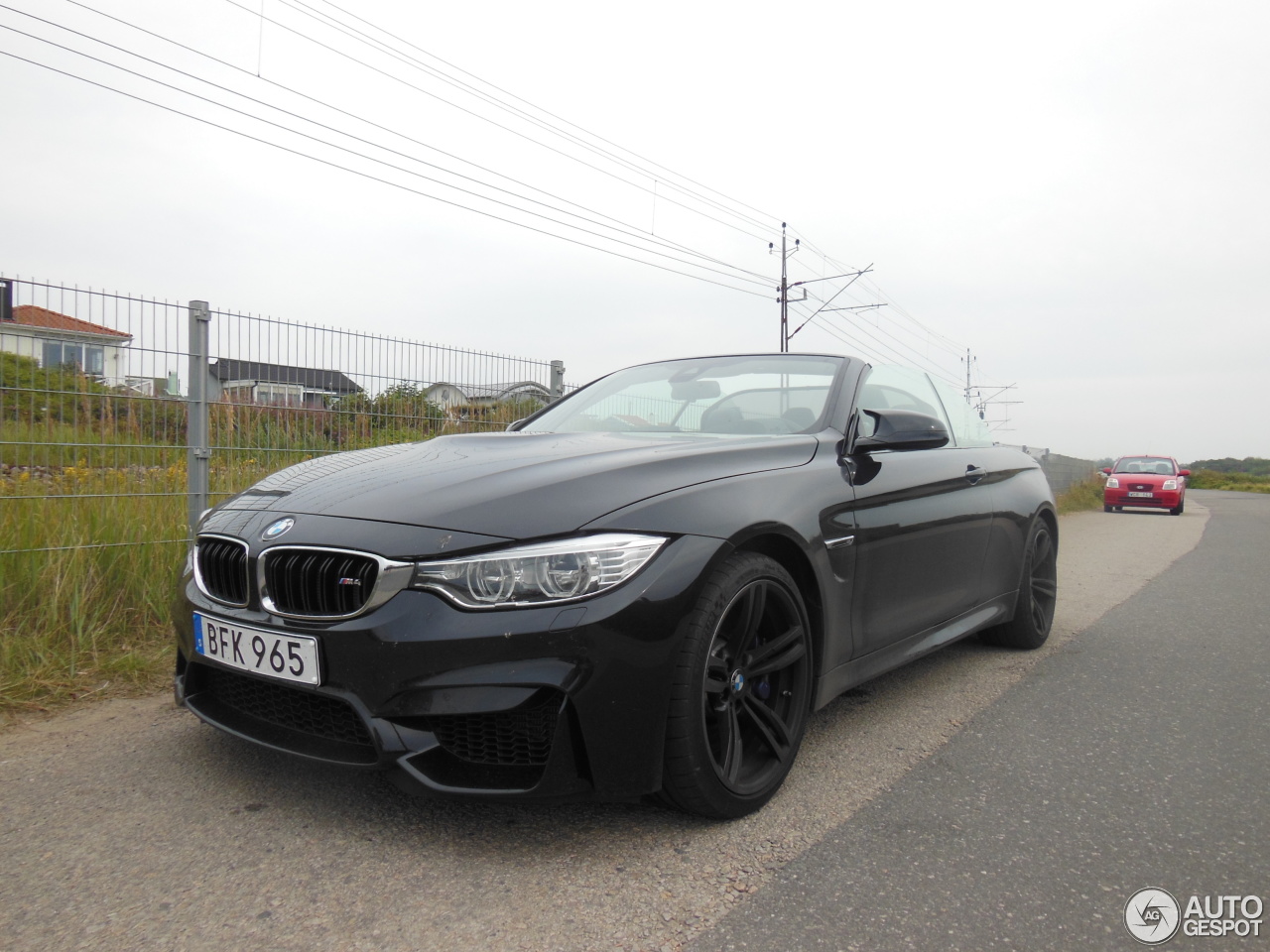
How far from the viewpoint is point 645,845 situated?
2.24 m

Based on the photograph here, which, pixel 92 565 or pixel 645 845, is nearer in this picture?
pixel 645 845

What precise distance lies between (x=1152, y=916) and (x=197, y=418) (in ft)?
15.3

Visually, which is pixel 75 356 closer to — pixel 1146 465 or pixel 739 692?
pixel 739 692

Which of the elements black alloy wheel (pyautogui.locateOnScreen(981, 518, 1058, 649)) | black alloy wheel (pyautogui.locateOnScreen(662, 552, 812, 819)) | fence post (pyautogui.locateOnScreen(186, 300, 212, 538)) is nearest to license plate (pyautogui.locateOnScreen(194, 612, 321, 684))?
black alloy wheel (pyautogui.locateOnScreen(662, 552, 812, 819))

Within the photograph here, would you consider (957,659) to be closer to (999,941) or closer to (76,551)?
(999,941)

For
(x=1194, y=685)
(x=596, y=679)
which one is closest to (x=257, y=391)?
(x=596, y=679)

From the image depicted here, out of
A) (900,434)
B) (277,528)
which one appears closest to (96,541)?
(277,528)

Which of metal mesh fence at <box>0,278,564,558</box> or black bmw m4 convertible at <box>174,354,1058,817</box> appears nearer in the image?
black bmw m4 convertible at <box>174,354,1058,817</box>

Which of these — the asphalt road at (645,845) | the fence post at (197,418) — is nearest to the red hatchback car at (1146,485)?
the asphalt road at (645,845)

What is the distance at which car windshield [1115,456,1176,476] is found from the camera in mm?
19464

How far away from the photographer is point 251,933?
180 centimetres

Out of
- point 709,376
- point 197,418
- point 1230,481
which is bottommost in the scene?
point 1230,481

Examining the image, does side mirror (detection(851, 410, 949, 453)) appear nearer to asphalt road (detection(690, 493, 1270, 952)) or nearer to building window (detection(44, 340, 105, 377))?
asphalt road (detection(690, 493, 1270, 952))

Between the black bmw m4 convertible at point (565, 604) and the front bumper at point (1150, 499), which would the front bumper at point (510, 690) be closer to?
the black bmw m4 convertible at point (565, 604)
